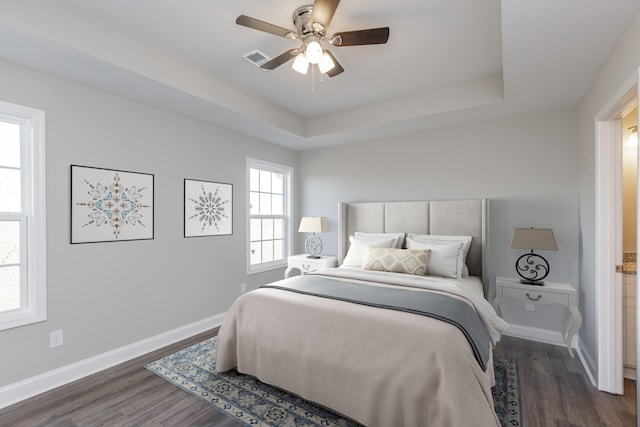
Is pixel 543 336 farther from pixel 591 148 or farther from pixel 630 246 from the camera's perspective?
pixel 591 148

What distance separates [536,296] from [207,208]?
3.55 metres

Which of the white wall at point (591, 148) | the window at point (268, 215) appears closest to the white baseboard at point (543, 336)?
the white wall at point (591, 148)

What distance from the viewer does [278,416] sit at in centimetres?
200

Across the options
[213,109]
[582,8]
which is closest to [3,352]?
[213,109]

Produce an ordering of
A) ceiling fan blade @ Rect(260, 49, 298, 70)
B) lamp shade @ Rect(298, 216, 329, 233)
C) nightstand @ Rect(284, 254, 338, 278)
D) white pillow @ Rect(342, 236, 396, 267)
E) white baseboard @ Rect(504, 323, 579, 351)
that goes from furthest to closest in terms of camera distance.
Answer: lamp shade @ Rect(298, 216, 329, 233) < nightstand @ Rect(284, 254, 338, 278) < white pillow @ Rect(342, 236, 396, 267) < white baseboard @ Rect(504, 323, 579, 351) < ceiling fan blade @ Rect(260, 49, 298, 70)

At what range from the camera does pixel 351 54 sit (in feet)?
8.48

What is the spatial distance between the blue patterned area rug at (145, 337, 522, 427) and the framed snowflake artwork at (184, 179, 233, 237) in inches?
53.7

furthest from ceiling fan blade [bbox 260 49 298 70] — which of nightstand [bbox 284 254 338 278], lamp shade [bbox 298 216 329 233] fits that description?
nightstand [bbox 284 254 338 278]

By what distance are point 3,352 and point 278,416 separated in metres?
1.98

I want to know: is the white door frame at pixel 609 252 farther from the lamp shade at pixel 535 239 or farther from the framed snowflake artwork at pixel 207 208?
the framed snowflake artwork at pixel 207 208

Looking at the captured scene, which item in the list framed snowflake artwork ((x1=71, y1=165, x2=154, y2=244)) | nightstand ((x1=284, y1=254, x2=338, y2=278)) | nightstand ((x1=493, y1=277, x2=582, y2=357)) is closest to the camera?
framed snowflake artwork ((x1=71, y1=165, x2=154, y2=244))

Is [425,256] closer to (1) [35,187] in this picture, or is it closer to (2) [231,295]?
(2) [231,295]

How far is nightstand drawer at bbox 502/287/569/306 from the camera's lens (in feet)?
9.08

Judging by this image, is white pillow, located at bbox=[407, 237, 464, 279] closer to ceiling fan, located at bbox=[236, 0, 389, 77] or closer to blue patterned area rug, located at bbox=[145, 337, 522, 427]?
blue patterned area rug, located at bbox=[145, 337, 522, 427]
